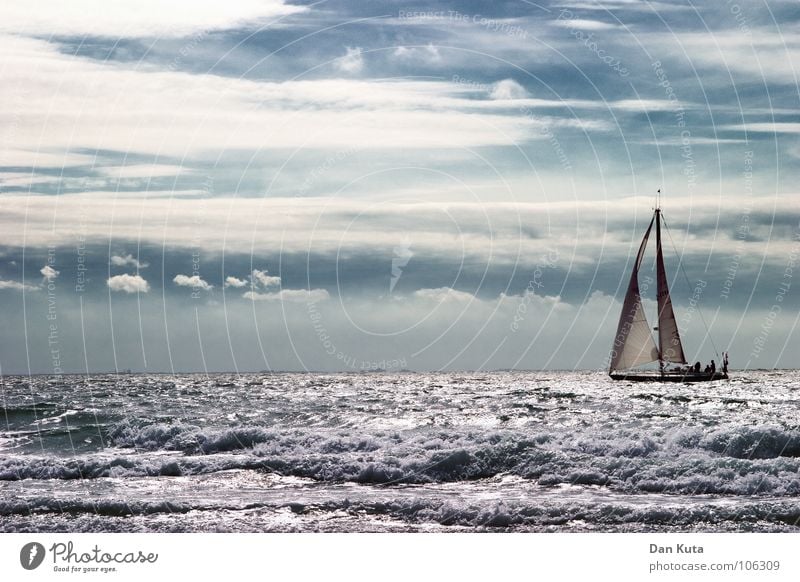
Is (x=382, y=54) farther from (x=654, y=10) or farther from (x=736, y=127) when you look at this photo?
(x=736, y=127)

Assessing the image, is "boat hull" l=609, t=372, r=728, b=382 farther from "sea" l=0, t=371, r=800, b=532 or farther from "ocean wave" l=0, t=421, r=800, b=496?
"ocean wave" l=0, t=421, r=800, b=496

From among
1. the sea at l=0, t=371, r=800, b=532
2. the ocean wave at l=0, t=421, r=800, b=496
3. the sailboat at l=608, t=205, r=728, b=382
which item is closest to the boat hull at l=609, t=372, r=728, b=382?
the sailboat at l=608, t=205, r=728, b=382

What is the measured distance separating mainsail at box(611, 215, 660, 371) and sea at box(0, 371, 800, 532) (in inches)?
656

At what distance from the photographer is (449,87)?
84.8 ft

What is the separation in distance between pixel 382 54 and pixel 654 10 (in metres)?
6.94

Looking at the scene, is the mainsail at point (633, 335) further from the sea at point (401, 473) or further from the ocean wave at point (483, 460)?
the ocean wave at point (483, 460)

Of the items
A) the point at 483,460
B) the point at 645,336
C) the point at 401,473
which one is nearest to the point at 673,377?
the point at 645,336

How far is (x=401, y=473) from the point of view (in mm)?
28406
